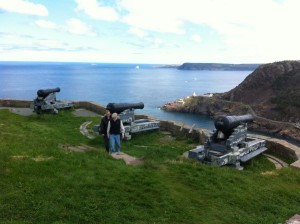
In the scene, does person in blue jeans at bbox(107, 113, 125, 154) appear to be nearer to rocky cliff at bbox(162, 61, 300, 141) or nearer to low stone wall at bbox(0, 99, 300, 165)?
low stone wall at bbox(0, 99, 300, 165)

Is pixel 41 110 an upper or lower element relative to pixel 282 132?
upper

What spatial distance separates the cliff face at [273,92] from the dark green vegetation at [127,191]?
252 ft

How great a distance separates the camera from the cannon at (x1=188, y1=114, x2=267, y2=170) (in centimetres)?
1029

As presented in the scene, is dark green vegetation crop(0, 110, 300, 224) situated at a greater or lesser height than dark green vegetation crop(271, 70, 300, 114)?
greater

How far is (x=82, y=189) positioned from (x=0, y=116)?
11484mm

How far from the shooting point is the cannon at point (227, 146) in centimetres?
1029

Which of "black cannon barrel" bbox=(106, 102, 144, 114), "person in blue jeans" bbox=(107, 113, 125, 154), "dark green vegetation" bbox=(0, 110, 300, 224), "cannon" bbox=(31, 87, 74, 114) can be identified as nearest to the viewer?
"dark green vegetation" bbox=(0, 110, 300, 224)

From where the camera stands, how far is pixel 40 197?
603 centimetres

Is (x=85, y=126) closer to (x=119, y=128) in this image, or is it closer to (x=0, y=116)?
(x=0, y=116)

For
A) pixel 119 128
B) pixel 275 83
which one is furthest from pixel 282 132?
pixel 119 128

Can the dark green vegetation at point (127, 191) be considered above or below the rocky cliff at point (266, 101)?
above

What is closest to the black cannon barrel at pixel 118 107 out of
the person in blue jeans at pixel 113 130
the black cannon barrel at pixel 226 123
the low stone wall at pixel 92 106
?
the person in blue jeans at pixel 113 130

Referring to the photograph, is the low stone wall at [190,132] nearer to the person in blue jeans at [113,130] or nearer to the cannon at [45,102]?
the cannon at [45,102]

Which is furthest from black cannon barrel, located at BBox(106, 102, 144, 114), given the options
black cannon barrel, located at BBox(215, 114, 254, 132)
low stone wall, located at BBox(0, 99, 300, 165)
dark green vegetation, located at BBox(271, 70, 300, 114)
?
dark green vegetation, located at BBox(271, 70, 300, 114)
